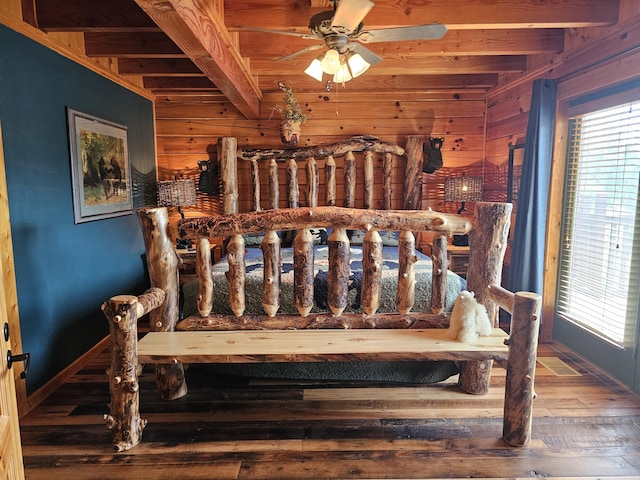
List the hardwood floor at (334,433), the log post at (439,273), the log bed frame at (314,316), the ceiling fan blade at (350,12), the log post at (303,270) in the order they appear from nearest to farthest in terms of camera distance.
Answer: the ceiling fan blade at (350,12), the hardwood floor at (334,433), the log bed frame at (314,316), the log post at (303,270), the log post at (439,273)

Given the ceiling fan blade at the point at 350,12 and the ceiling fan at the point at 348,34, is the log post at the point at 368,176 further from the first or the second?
the ceiling fan blade at the point at 350,12

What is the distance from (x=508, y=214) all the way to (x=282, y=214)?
1.30m

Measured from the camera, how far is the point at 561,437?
2115 millimetres

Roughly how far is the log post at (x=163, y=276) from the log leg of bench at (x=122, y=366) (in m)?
0.37

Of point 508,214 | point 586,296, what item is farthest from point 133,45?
point 586,296

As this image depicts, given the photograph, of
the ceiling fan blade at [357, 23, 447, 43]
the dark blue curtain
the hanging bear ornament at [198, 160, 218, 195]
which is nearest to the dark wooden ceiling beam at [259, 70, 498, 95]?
the hanging bear ornament at [198, 160, 218, 195]

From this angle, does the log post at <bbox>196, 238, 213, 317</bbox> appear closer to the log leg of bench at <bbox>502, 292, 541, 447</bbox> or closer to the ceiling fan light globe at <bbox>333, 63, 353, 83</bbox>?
the ceiling fan light globe at <bbox>333, 63, 353, 83</bbox>

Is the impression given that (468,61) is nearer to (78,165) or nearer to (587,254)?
(587,254)

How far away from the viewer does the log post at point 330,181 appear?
14.5 feet

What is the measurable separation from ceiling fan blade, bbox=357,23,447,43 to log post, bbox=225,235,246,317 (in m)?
1.31

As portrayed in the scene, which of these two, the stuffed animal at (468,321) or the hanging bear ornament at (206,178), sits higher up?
the hanging bear ornament at (206,178)

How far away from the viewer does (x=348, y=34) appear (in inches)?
83.4

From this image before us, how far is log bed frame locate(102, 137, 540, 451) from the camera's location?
200 centimetres

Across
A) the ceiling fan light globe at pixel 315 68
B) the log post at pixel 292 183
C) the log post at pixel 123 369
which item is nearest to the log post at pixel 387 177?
the log post at pixel 292 183
